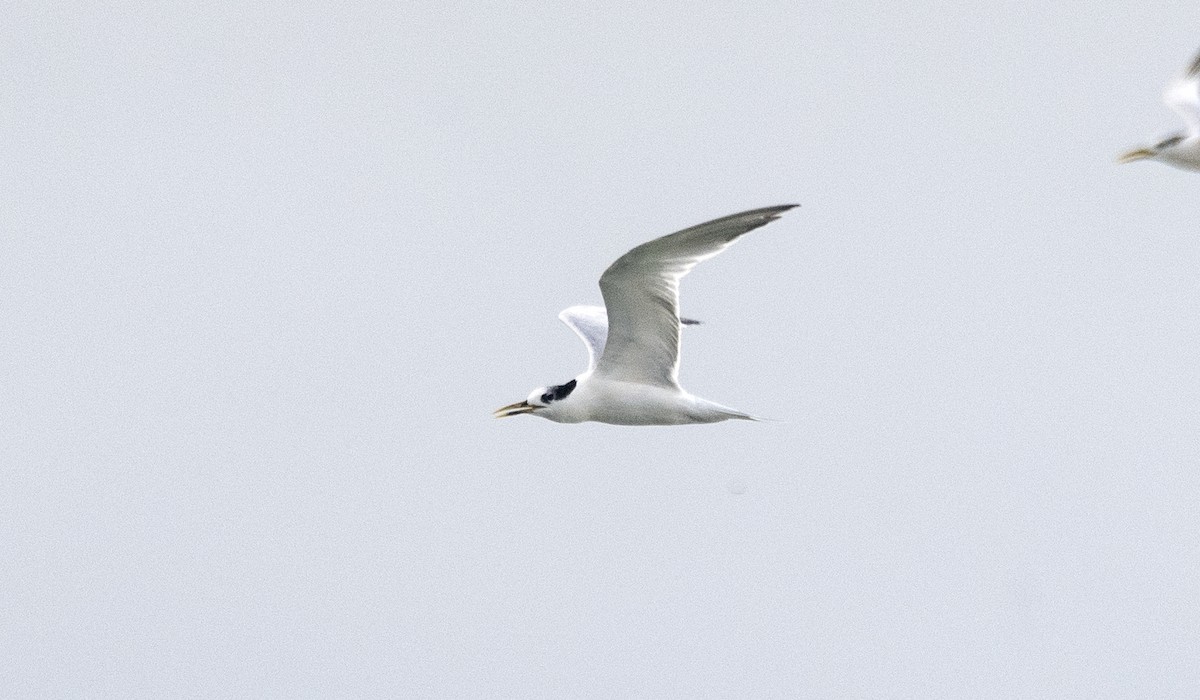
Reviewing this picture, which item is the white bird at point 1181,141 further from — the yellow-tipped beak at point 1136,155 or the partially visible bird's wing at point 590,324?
the partially visible bird's wing at point 590,324

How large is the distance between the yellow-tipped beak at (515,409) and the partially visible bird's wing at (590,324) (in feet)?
2.71

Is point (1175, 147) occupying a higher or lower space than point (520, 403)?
higher

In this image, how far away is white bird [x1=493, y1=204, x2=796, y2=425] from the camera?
46.5ft

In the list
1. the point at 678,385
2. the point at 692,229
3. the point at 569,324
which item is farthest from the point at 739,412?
the point at 569,324

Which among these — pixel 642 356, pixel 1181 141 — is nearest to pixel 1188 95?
pixel 1181 141

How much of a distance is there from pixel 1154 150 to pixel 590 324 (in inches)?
222

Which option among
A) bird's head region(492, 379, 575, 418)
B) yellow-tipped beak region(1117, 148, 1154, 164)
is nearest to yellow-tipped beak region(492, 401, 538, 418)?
Answer: bird's head region(492, 379, 575, 418)

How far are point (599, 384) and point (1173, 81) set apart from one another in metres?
8.03

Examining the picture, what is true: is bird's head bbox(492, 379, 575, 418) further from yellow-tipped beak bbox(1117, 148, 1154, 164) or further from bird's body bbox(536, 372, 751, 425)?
yellow-tipped beak bbox(1117, 148, 1154, 164)

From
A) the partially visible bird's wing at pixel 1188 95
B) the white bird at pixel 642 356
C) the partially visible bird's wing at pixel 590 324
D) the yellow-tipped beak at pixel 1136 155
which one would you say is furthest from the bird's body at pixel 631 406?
the partially visible bird's wing at pixel 1188 95

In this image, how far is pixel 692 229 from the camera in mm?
13758

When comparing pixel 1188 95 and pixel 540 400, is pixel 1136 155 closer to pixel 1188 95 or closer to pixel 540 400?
pixel 1188 95

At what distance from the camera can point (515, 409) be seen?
1579 centimetres

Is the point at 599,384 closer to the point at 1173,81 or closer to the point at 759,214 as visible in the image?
the point at 759,214
